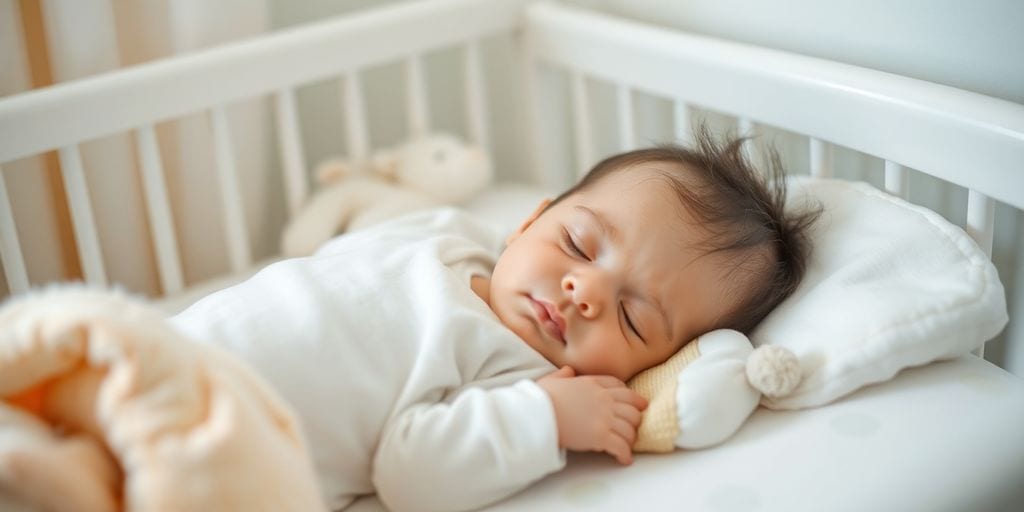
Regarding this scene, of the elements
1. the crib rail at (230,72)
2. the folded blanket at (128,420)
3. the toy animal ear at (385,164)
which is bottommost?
the toy animal ear at (385,164)

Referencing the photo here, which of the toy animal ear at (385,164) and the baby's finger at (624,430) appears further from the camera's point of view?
the toy animal ear at (385,164)

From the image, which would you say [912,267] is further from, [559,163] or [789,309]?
[559,163]

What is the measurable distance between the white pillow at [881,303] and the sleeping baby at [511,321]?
0.16ft

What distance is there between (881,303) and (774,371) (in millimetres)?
135

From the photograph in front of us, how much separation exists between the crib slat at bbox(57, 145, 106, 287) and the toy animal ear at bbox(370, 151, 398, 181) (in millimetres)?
463

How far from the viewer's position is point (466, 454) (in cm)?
91

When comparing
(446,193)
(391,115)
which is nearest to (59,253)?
(446,193)

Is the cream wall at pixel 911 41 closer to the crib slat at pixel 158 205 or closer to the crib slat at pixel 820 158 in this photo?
the crib slat at pixel 820 158

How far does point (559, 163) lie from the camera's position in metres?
1.74

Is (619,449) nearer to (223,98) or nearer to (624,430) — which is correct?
(624,430)

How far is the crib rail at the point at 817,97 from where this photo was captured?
1.00m

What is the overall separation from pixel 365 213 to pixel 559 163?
1.23 feet

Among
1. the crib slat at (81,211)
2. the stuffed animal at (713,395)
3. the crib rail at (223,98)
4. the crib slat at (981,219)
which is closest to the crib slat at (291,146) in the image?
the crib rail at (223,98)

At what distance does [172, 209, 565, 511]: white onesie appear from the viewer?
920 mm
